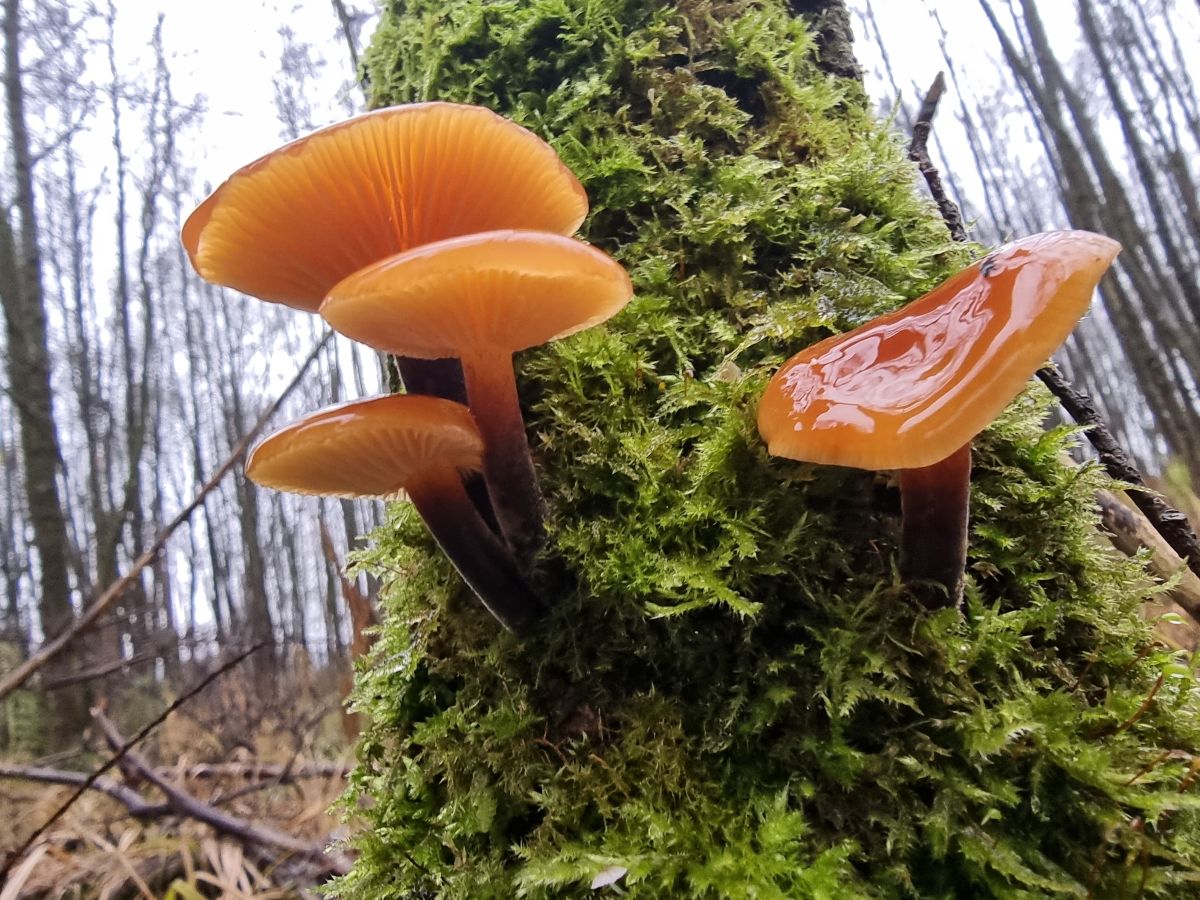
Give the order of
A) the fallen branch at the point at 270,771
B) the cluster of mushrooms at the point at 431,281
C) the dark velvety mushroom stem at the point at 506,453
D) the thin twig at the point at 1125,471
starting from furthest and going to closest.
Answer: the fallen branch at the point at 270,771
the thin twig at the point at 1125,471
the dark velvety mushroom stem at the point at 506,453
the cluster of mushrooms at the point at 431,281

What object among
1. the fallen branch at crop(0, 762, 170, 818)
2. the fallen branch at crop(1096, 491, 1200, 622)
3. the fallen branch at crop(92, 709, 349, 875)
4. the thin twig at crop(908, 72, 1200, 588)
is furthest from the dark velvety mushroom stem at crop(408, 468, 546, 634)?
the fallen branch at crop(0, 762, 170, 818)

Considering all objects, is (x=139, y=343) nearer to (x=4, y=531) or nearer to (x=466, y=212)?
(x=4, y=531)

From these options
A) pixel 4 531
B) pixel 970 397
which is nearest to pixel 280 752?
pixel 970 397

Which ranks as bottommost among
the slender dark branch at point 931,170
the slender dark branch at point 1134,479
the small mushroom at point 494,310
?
the slender dark branch at point 1134,479

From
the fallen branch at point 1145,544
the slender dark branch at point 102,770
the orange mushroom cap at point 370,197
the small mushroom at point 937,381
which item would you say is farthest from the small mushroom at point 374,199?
the fallen branch at point 1145,544

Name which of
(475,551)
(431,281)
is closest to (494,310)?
(431,281)

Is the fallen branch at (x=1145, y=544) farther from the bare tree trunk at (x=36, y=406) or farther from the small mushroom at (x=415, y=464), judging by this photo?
the bare tree trunk at (x=36, y=406)
